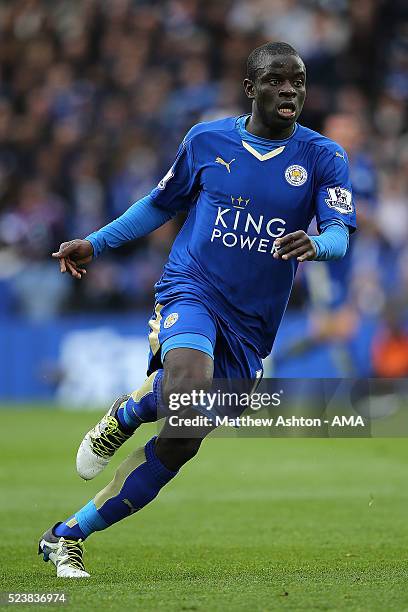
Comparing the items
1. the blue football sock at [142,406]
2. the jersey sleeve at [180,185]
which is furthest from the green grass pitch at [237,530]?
the jersey sleeve at [180,185]

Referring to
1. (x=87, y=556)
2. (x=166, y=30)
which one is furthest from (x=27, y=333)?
(x=87, y=556)

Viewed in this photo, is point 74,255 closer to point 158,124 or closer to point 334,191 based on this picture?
point 334,191

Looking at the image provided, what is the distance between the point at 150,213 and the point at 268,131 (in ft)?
2.46

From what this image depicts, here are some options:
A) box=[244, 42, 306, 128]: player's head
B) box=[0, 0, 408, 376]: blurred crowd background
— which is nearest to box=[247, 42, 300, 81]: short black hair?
box=[244, 42, 306, 128]: player's head

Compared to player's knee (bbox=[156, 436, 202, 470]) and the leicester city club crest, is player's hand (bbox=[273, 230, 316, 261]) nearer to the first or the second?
the leicester city club crest

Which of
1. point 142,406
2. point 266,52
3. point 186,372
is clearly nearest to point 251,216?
point 266,52

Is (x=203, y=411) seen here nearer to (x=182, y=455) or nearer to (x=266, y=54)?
(x=182, y=455)

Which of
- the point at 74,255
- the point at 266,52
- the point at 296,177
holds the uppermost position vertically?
the point at 266,52

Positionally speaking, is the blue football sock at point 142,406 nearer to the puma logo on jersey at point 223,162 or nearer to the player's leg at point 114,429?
the player's leg at point 114,429

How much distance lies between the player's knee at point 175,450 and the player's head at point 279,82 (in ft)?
5.17

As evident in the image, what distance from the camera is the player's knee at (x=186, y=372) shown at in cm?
508

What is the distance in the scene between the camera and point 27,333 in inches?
638

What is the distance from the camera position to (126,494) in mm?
5457

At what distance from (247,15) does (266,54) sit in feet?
43.8
